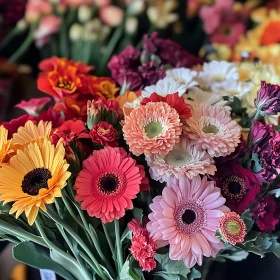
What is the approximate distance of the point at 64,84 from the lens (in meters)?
0.61

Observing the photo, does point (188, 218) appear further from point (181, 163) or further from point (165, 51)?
point (165, 51)

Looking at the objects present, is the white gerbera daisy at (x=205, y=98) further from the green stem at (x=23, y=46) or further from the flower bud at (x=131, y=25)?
the green stem at (x=23, y=46)

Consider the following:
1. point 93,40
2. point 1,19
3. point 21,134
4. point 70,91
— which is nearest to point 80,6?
point 93,40

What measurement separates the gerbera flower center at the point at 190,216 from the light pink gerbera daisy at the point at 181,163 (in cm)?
3

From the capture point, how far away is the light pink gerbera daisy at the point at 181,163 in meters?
0.46

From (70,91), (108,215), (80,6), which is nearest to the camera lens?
(108,215)

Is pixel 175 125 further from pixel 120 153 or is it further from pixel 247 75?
pixel 247 75

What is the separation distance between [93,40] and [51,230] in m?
0.53

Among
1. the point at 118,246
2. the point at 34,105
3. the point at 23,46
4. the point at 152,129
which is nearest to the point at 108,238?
Answer: the point at 118,246

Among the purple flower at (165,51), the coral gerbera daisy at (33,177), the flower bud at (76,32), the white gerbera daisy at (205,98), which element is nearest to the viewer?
the coral gerbera daisy at (33,177)

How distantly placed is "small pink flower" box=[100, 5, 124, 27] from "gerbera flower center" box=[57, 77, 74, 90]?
0.37 m

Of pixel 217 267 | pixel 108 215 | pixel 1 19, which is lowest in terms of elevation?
pixel 217 267

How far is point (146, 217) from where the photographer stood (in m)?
0.49

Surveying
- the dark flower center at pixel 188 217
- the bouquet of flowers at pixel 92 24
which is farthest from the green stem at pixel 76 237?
the bouquet of flowers at pixel 92 24
